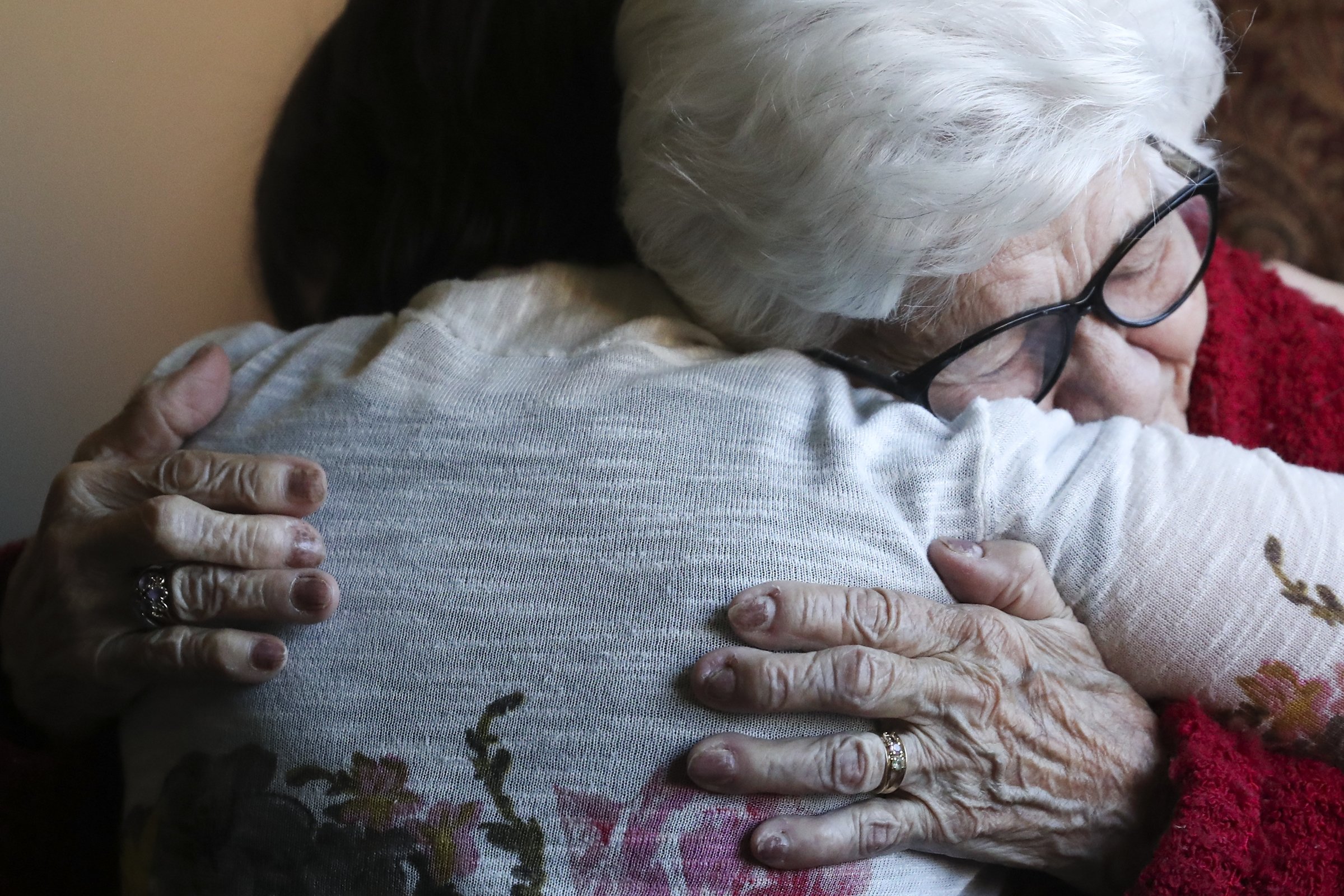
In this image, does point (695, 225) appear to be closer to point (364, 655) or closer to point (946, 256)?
point (946, 256)

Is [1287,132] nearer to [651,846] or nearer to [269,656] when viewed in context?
[651,846]

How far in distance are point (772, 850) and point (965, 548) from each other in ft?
0.95

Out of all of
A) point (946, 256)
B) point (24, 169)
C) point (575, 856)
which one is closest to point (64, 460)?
point (24, 169)

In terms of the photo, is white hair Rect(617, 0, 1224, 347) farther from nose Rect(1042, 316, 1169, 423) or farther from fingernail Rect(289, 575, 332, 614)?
fingernail Rect(289, 575, 332, 614)

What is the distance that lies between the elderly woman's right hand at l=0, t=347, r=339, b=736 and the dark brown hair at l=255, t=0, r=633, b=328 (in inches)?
12.2

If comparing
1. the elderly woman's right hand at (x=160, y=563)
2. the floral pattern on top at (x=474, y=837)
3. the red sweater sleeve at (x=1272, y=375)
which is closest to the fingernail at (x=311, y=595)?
the elderly woman's right hand at (x=160, y=563)

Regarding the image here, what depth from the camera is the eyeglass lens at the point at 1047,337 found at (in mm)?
1015

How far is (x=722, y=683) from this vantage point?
712mm

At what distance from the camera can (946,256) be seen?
90cm

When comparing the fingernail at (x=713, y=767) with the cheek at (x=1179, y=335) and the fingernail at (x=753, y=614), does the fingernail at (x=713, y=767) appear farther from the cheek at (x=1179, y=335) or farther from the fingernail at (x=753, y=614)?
the cheek at (x=1179, y=335)

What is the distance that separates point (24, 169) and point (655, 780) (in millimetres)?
1072

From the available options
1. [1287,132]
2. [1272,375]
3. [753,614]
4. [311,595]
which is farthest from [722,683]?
[1287,132]

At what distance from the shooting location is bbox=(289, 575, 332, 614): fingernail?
0.78 meters

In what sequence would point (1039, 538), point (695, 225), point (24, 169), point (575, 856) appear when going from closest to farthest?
point (575, 856) → point (1039, 538) → point (695, 225) → point (24, 169)
